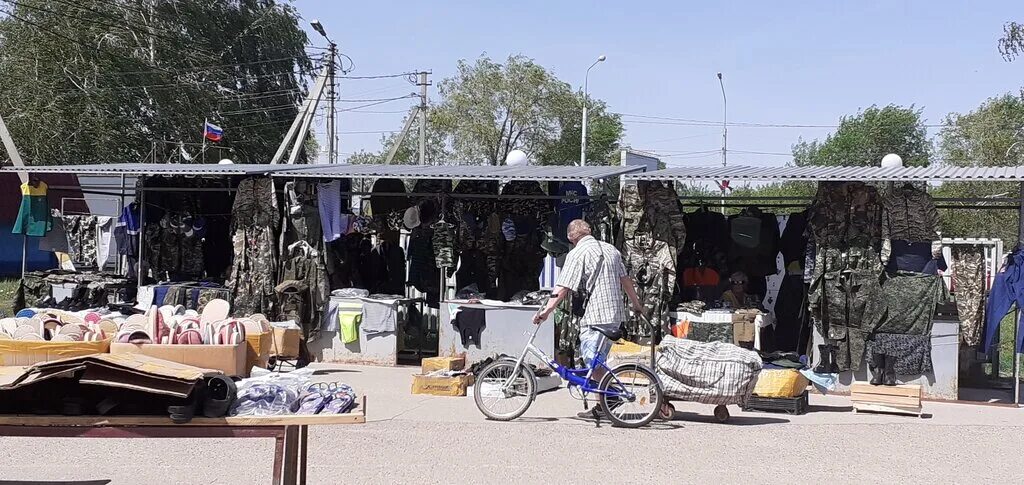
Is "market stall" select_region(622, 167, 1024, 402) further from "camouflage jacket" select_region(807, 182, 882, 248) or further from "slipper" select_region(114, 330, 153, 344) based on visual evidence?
"slipper" select_region(114, 330, 153, 344)

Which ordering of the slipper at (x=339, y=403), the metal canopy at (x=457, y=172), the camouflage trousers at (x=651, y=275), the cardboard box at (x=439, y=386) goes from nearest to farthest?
1. the slipper at (x=339, y=403)
2. the cardboard box at (x=439, y=386)
3. the camouflage trousers at (x=651, y=275)
4. the metal canopy at (x=457, y=172)

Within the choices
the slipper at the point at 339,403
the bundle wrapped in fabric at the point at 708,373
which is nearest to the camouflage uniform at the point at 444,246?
the bundle wrapped in fabric at the point at 708,373

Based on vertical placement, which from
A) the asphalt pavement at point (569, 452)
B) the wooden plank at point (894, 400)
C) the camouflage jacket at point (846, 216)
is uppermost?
the camouflage jacket at point (846, 216)

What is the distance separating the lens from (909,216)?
1191 cm

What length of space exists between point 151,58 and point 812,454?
1315 inches

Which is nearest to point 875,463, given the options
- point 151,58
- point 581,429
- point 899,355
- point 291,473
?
point 581,429

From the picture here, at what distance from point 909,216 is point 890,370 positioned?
180cm

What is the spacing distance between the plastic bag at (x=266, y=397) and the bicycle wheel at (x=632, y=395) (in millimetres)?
3946

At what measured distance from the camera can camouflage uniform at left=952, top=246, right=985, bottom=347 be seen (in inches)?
475

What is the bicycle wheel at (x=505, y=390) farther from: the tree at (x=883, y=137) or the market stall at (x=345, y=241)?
the tree at (x=883, y=137)

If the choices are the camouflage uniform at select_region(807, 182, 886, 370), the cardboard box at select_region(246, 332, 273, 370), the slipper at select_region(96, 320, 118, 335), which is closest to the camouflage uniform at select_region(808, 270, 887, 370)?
the camouflage uniform at select_region(807, 182, 886, 370)

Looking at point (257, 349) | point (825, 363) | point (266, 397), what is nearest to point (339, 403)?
point (266, 397)

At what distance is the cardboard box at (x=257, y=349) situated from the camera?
784 centimetres

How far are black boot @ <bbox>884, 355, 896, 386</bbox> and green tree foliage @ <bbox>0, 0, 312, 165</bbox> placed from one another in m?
27.2
